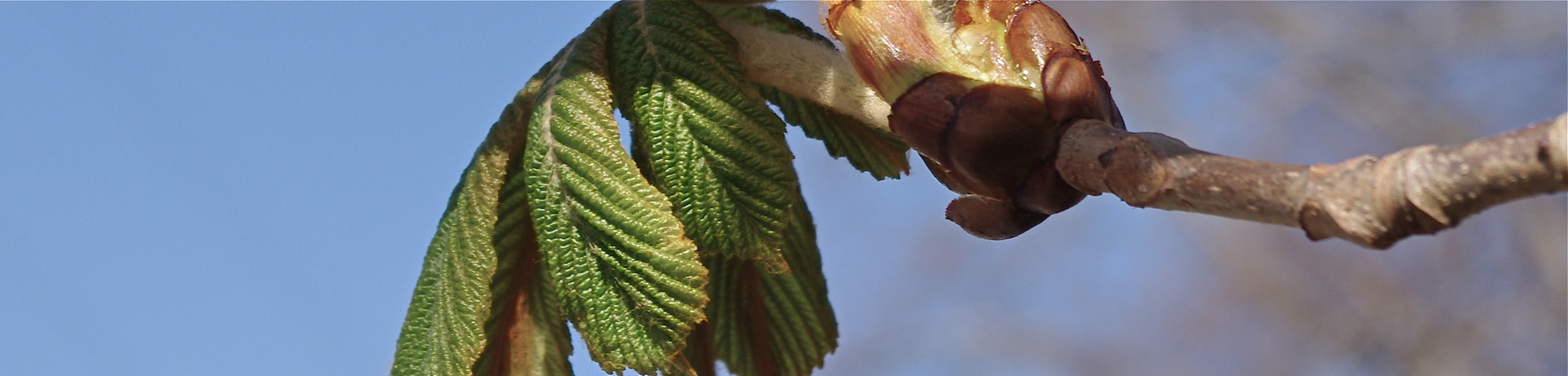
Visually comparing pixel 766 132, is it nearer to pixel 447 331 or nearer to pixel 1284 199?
pixel 447 331

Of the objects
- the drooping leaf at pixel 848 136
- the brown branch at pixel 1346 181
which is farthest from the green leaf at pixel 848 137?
the brown branch at pixel 1346 181

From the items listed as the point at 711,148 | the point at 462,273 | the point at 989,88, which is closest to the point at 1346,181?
the point at 989,88

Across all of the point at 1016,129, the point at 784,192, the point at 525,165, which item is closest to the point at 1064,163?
the point at 1016,129

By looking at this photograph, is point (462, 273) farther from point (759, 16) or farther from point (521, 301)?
point (759, 16)

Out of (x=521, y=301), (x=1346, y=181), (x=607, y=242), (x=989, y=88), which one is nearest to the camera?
(x=1346, y=181)

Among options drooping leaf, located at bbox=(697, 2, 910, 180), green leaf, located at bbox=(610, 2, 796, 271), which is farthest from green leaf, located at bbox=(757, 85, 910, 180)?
green leaf, located at bbox=(610, 2, 796, 271)

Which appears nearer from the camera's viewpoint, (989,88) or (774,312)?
(989,88)

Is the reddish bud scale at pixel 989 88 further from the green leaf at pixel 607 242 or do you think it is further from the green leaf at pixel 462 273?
the green leaf at pixel 462 273
